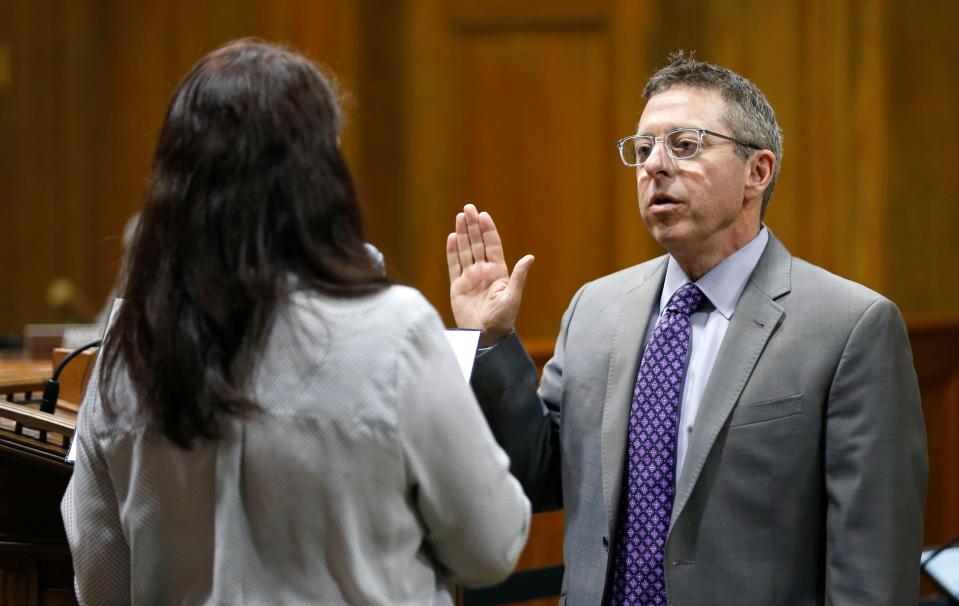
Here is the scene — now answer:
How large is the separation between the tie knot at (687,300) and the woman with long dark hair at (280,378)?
27.0 inches

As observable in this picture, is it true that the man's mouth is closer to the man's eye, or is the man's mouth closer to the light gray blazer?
the man's eye

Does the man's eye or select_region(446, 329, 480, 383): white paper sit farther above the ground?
the man's eye

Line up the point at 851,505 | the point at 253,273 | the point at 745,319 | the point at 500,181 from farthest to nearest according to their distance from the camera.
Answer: the point at 500,181 < the point at 745,319 < the point at 851,505 < the point at 253,273

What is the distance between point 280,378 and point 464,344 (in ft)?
1.57

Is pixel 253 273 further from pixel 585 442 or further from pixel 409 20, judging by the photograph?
pixel 409 20

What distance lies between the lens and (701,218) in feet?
5.67

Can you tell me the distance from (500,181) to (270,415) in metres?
3.90

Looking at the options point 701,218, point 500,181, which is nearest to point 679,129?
point 701,218

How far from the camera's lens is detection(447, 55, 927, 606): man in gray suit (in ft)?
5.20

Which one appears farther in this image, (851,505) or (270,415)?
(851,505)

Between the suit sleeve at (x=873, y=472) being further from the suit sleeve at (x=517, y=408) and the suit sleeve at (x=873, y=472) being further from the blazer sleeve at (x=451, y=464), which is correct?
the blazer sleeve at (x=451, y=464)

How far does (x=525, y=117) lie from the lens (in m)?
4.89

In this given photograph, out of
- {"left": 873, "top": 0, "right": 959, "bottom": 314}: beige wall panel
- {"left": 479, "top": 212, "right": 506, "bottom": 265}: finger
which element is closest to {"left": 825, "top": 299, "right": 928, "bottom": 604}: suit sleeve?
{"left": 479, "top": 212, "right": 506, "bottom": 265}: finger

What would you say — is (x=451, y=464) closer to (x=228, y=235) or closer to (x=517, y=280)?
(x=228, y=235)
